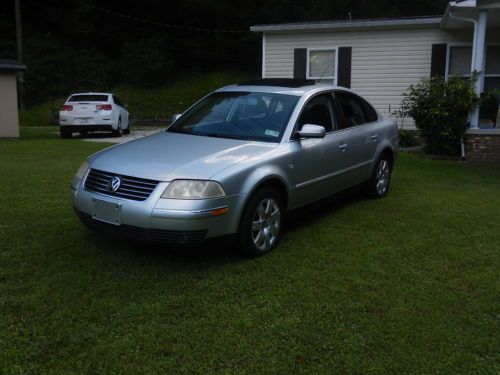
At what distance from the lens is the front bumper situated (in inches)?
159

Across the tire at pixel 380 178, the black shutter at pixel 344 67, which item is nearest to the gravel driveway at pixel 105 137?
the black shutter at pixel 344 67

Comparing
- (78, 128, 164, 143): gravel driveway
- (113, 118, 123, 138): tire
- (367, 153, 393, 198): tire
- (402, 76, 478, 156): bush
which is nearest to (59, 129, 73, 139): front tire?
(78, 128, 164, 143): gravel driveway

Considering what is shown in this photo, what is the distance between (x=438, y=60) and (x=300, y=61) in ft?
11.5

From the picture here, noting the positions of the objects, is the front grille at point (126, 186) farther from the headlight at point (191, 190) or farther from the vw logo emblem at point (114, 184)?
the headlight at point (191, 190)

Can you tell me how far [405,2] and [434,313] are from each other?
3653cm

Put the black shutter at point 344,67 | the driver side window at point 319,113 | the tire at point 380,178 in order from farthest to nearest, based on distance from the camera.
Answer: the black shutter at point 344,67 → the tire at point 380,178 → the driver side window at point 319,113

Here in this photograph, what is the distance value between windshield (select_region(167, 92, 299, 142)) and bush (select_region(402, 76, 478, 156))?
623cm

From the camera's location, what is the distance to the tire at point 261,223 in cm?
446

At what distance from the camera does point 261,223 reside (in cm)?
466

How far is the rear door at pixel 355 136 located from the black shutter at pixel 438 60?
24.4ft

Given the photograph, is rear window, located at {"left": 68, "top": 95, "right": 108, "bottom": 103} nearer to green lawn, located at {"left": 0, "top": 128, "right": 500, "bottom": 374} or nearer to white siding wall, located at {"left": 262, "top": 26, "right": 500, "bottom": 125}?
white siding wall, located at {"left": 262, "top": 26, "right": 500, "bottom": 125}

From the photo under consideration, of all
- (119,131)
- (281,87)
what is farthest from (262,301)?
(119,131)

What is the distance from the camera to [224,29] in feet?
131

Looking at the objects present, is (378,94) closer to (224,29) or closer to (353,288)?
(353,288)
